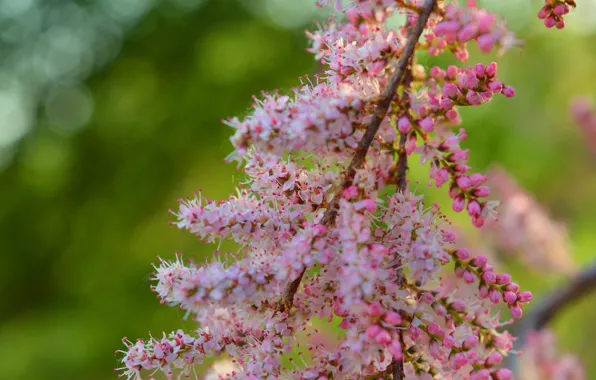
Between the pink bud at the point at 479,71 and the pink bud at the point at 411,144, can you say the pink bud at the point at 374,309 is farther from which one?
the pink bud at the point at 479,71

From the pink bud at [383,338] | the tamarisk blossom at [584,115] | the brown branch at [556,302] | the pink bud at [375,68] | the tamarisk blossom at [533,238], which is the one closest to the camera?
the pink bud at [383,338]

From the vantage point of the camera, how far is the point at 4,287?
→ 811 centimetres

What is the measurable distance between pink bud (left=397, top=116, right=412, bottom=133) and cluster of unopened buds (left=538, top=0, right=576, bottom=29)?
253mm

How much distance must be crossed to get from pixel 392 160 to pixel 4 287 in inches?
324

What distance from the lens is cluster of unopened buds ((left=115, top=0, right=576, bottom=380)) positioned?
32.8 inches

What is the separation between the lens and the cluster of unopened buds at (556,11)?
36.3 inches

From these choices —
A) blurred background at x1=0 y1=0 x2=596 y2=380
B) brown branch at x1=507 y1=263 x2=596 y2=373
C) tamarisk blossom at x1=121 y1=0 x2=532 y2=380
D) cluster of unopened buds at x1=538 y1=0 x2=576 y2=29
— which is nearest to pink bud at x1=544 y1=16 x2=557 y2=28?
cluster of unopened buds at x1=538 y1=0 x2=576 y2=29

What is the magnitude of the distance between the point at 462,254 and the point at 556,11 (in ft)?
1.22

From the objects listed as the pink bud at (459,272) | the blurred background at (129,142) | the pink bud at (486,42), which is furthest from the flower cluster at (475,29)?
the blurred background at (129,142)

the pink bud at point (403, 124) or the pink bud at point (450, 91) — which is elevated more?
the pink bud at point (450, 91)

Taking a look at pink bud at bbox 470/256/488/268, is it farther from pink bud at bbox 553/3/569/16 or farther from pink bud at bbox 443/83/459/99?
pink bud at bbox 553/3/569/16

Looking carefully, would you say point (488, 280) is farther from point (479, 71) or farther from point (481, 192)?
point (479, 71)

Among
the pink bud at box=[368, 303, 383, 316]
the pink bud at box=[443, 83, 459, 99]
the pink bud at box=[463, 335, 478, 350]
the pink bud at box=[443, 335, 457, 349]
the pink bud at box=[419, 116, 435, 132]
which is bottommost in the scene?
the pink bud at box=[463, 335, 478, 350]

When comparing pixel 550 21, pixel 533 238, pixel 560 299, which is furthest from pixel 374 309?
pixel 533 238
